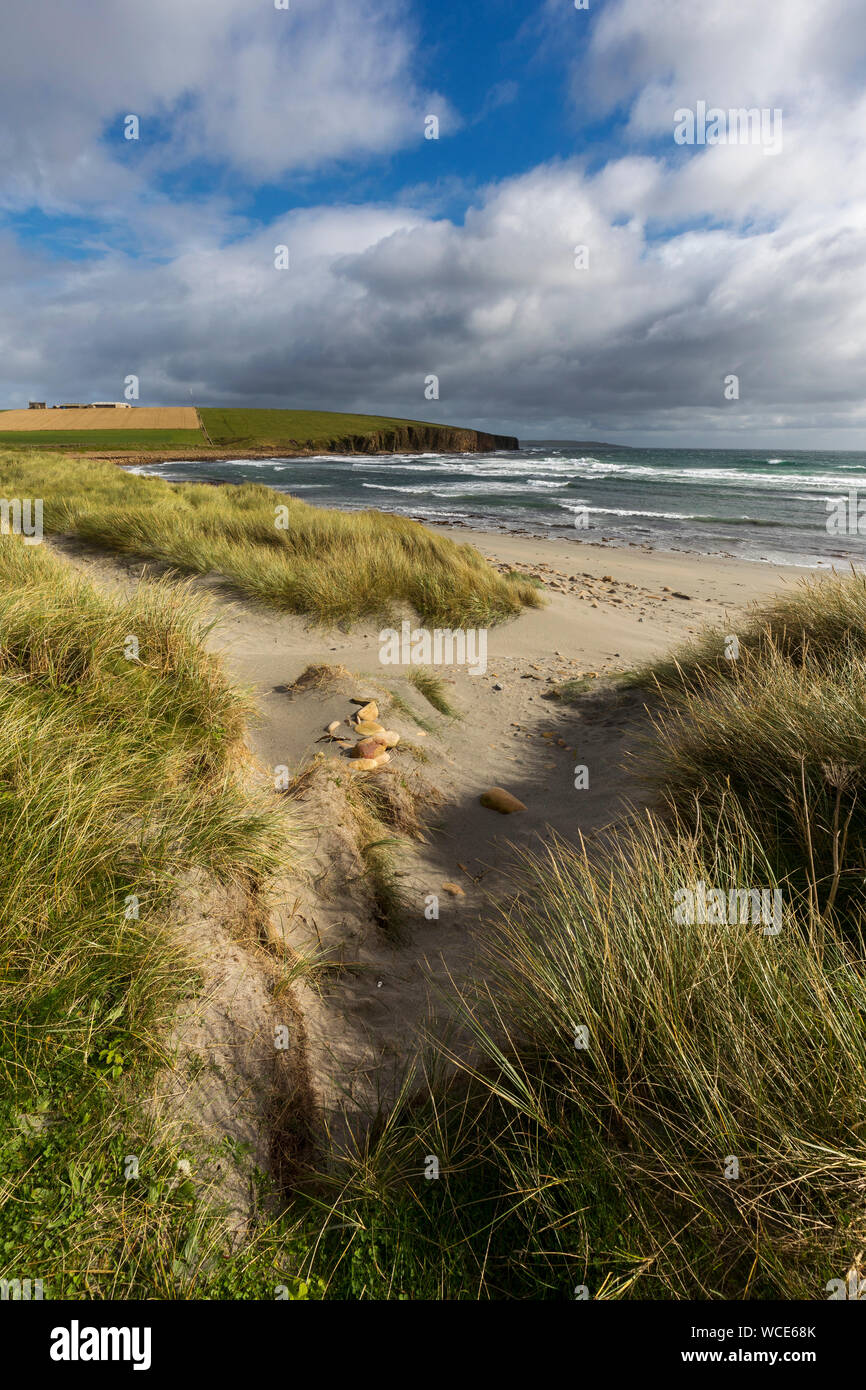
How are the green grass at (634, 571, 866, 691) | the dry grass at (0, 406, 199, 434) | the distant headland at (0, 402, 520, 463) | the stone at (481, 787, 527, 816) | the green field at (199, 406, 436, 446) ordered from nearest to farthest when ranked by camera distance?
the stone at (481, 787, 527, 816) < the green grass at (634, 571, 866, 691) < the distant headland at (0, 402, 520, 463) < the dry grass at (0, 406, 199, 434) < the green field at (199, 406, 436, 446)

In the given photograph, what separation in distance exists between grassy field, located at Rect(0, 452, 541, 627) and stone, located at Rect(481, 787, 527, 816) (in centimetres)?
437

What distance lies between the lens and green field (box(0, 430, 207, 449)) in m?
72.8

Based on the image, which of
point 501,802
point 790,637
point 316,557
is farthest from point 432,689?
point 316,557

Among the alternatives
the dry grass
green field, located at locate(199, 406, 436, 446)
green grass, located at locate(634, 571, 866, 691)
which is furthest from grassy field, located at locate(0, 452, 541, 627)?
the dry grass

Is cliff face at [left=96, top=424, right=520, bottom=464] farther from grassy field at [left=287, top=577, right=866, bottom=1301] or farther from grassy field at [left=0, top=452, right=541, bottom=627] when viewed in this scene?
grassy field at [left=287, top=577, right=866, bottom=1301]

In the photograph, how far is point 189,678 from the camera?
4953 millimetres

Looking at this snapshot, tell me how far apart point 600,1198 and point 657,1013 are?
1.89ft

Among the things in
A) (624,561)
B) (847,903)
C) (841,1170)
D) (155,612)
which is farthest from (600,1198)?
(624,561)

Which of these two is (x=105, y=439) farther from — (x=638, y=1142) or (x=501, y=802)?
(x=638, y=1142)

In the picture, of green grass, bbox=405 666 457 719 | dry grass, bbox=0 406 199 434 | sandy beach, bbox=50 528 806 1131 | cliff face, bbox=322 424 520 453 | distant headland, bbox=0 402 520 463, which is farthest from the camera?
cliff face, bbox=322 424 520 453

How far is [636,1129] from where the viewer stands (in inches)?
79.5

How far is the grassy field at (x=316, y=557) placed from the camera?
9.07m

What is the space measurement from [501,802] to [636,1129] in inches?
125
